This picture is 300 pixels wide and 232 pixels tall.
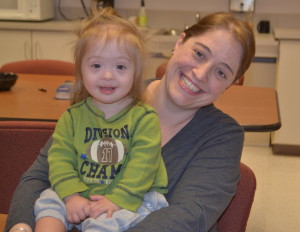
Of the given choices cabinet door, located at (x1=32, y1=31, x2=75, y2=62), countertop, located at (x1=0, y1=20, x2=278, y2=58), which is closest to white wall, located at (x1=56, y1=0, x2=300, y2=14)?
countertop, located at (x1=0, y1=20, x2=278, y2=58)

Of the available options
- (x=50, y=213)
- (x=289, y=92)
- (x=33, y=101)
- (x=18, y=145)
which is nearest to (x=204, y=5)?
(x=289, y=92)

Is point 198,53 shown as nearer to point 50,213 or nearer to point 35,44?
point 50,213

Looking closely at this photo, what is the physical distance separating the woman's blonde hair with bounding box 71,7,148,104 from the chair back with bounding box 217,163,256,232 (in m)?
0.37

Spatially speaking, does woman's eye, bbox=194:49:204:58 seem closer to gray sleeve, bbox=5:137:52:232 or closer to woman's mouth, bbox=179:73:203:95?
woman's mouth, bbox=179:73:203:95

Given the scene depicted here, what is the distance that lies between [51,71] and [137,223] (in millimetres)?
2128

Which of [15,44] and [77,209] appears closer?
[77,209]

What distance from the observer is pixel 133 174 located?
1297mm

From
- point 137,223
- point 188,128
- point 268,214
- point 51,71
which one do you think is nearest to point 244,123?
point 188,128

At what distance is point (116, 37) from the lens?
1.34 m

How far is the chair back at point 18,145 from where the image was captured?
172cm

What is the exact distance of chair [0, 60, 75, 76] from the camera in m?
3.23

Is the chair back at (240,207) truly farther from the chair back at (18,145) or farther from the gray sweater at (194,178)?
the chair back at (18,145)

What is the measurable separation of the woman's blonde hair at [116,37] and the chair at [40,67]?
5.96ft

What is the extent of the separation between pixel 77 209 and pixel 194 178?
31 centimetres
